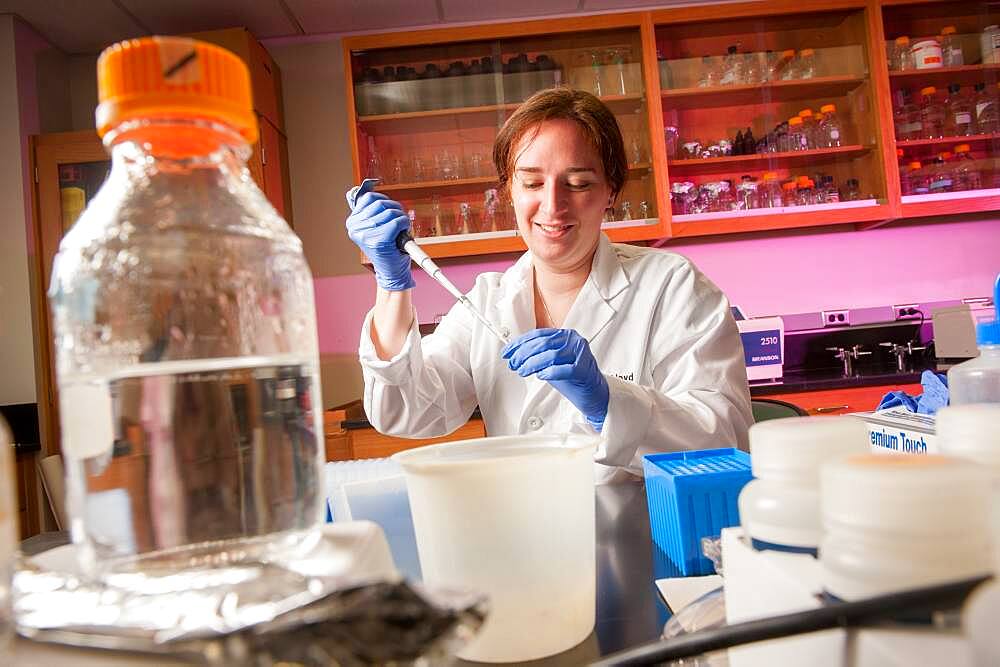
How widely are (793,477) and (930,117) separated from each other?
358 centimetres

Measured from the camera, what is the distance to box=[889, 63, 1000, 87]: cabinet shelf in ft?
10.4

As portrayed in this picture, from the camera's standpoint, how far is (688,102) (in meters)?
3.28

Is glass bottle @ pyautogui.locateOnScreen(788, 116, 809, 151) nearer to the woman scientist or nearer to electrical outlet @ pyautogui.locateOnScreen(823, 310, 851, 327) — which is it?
electrical outlet @ pyautogui.locateOnScreen(823, 310, 851, 327)

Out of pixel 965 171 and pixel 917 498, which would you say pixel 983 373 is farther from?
pixel 965 171

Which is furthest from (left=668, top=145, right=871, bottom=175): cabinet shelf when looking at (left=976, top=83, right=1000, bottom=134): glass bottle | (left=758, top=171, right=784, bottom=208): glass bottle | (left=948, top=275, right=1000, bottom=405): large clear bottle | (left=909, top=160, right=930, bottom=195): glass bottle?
(left=948, top=275, right=1000, bottom=405): large clear bottle

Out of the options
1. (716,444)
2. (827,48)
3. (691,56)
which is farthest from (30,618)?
(827,48)

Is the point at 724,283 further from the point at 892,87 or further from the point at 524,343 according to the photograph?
the point at 524,343

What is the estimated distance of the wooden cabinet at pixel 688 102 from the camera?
3.12 meters

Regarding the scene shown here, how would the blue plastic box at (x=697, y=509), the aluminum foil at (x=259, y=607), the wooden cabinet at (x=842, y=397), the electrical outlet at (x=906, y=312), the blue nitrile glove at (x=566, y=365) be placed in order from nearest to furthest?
the aluminum foil at (x=259, y=607) → the blue plastic box at (x=697, y=509) → the blue nitrile glove at (x=566, y=365) → the wooden cabinet at (x=842, y=397) → the electrical outlet at (x=906, y=312)

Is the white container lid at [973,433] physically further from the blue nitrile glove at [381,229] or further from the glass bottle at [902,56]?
the glass bottle at [902,56]

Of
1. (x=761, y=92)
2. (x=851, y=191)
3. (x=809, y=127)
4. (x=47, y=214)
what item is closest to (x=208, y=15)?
(x=47, y=214)

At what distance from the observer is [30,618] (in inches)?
11.7

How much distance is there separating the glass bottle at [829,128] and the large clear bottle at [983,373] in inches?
109

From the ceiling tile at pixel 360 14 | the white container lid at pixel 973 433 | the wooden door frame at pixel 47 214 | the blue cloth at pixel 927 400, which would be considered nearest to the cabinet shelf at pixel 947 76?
the ceiling tile at pixel 360 14
